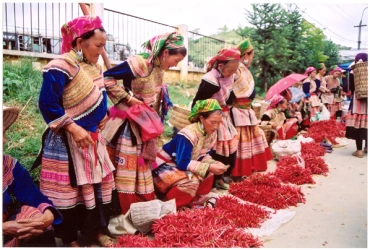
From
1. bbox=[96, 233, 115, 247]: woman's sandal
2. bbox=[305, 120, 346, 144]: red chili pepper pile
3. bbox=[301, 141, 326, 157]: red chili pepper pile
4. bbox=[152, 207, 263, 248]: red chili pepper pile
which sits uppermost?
bbox=[305, 120, 346, 144]: red chili pepper pile

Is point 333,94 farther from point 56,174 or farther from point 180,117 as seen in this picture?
point 56,174

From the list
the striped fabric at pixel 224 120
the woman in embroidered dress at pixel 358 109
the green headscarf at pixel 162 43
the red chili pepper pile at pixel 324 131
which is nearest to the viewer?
the green headscarf at pixel 162 43

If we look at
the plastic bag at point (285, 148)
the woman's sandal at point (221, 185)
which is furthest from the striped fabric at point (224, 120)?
the plastic bag at point (285, 148)

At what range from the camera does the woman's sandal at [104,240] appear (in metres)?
2.54

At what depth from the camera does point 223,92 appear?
395 centimetres

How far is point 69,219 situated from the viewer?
7.72ft

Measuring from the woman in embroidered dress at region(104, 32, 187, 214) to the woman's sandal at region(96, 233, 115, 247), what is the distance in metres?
0.35

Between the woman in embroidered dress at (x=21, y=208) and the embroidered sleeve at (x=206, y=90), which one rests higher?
the embroidered sleeve at (x=206, y=90)

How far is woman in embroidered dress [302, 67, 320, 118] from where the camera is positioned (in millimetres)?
8805

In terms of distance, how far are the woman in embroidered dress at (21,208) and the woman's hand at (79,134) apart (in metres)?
0.33

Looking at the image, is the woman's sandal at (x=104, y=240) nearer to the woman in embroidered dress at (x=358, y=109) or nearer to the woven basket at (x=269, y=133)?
the woven basket at (x=269, y=133)

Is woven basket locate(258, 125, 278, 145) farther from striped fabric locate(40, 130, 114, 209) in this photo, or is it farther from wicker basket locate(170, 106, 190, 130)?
striped fabric locate(40, 130, 114, 209)

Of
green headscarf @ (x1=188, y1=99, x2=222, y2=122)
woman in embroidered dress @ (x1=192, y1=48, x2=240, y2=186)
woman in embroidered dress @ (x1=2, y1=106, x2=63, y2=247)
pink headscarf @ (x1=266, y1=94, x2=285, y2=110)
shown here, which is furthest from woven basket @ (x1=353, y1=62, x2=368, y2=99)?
woman in embroidered dress @ (x1=2, y1=106, x2=63, y2=247)

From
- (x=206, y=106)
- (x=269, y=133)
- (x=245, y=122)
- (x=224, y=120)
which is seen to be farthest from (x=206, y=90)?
(x=269, y=133)
